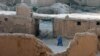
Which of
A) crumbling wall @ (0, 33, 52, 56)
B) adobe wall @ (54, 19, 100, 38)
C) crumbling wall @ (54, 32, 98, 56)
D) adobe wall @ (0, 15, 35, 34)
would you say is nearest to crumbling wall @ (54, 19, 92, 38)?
adobe wall @ (54, 19, 100, 38)

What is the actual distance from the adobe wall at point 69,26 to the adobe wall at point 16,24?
6.82 ft

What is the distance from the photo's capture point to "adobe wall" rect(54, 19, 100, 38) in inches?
779

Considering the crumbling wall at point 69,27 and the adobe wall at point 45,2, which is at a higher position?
the adobe wall at point 45,2

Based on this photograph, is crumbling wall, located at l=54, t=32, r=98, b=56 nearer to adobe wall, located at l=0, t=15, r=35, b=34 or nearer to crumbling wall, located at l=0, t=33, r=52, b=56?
crumbling wall, located at l=0, t=33, r=52, b=56

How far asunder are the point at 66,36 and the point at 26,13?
374cm

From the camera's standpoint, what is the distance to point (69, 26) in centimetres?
2006

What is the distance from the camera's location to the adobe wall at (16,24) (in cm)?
2067

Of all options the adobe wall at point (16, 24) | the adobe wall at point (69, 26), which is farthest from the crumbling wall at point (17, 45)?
the adobe wall at point (16, 24)

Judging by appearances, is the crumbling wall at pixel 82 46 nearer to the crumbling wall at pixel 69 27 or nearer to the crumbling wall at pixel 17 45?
the crumbling wall at pixel 17 45

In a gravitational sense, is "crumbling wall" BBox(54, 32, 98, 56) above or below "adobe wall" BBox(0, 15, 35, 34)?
above

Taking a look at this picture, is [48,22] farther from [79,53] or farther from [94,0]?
[79,53]

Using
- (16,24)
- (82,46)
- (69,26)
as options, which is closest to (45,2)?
(16,24)

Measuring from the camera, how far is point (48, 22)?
25875mm

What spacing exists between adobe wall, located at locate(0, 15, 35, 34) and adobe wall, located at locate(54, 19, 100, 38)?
6.82 ft
